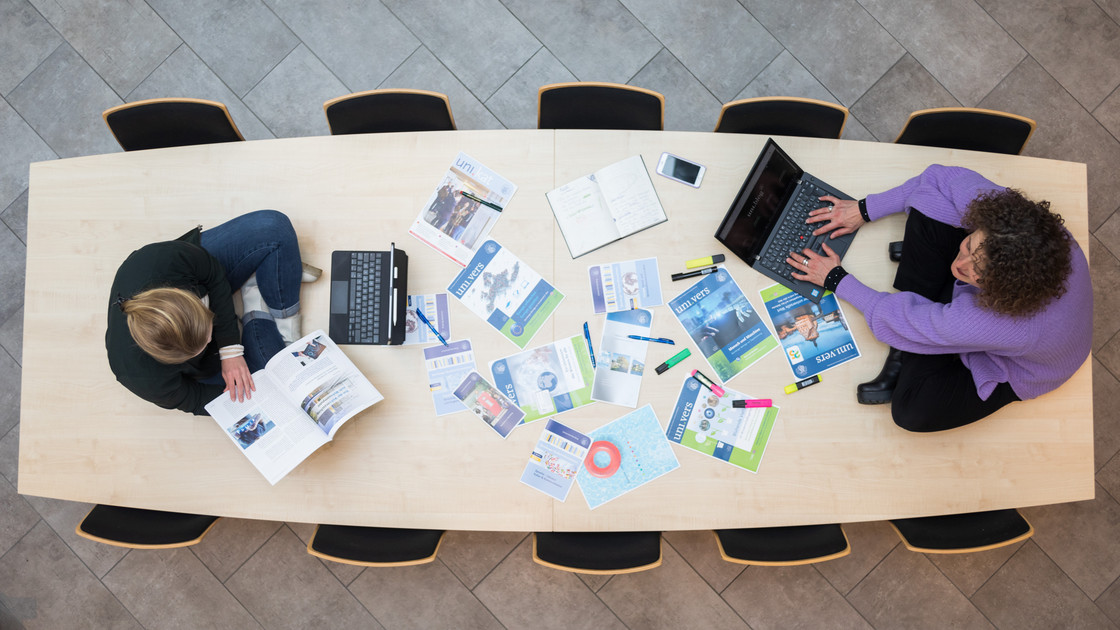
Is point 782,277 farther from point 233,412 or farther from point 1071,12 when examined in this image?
point 1071,12

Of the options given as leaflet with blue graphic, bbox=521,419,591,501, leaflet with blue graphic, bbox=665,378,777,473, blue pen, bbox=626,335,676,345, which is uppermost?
blue pen, bbox=626,335,676,345

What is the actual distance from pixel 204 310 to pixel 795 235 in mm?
1750

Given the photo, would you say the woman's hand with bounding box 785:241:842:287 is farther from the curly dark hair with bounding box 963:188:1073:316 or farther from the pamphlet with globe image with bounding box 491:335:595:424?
the pamphlet with globe image with bounding box 491:335:595:424

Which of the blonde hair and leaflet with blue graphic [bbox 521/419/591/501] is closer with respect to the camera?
the blonde hair

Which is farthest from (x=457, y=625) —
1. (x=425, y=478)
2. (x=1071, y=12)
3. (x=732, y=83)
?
(x=1071, y=12)

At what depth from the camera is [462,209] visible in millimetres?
1954

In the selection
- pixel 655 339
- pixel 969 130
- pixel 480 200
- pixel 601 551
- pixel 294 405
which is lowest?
pixel 601 551

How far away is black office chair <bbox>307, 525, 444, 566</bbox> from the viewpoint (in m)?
1.94

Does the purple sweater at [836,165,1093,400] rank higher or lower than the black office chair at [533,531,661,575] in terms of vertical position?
higher

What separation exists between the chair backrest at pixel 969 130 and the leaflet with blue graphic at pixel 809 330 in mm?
651

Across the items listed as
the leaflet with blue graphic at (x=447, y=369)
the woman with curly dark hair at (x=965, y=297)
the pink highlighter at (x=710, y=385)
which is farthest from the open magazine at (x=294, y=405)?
the woman with curly dark hair at (x=965, y=297)

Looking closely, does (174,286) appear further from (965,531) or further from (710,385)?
(965,531)

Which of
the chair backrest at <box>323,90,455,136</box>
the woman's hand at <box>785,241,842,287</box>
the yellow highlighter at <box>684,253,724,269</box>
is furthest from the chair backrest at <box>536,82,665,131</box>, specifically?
the woman's hand at <box>785,241,842,287</box>

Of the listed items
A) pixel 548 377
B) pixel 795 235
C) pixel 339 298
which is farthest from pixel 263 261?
pixel 795 235
